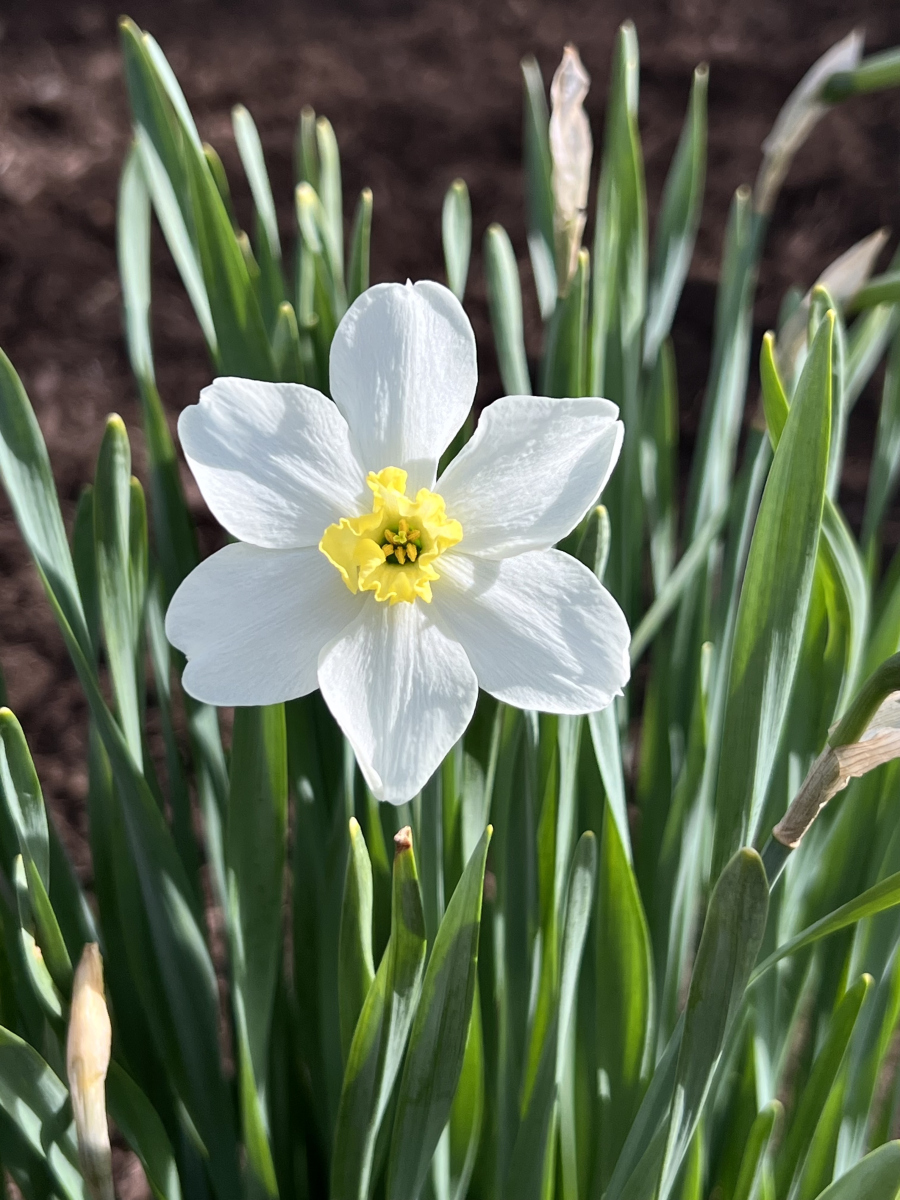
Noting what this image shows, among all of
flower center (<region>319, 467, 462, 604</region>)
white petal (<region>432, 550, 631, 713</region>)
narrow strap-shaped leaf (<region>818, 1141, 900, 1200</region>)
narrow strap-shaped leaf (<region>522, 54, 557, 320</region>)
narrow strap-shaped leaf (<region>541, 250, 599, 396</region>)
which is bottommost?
narrow strap-shaped leaf (<region>818, 1141, 900, 1200</region>)

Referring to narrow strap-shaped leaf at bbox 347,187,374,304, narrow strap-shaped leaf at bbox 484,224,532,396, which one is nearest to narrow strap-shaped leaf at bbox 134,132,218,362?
narrow strap-shaped leaf at bbox 347,187,374,304

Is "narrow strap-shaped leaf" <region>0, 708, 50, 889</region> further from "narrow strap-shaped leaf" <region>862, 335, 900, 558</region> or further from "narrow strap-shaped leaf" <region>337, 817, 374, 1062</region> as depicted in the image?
"narrow strap-shaped leaf" <region>862, 335, 900, 558</region>

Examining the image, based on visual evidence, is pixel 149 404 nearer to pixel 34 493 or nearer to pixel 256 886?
pixel 34 493

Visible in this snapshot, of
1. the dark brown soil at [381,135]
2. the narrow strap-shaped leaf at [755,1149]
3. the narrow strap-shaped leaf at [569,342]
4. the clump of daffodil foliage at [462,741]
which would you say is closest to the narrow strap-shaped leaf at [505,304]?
the clump of daffodil foliage at [462,741]

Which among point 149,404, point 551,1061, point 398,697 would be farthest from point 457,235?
point 551,1061

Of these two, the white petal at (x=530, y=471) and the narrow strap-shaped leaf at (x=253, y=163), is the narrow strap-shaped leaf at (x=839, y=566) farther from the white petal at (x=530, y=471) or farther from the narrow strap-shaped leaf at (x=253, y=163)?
the narrow strap-shaped leaf at (x=253, y=163)

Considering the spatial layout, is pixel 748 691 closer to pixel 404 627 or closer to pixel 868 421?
pixel 404 627
